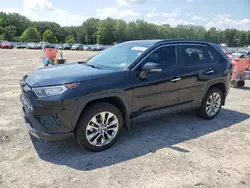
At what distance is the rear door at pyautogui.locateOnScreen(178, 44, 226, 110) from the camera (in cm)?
458

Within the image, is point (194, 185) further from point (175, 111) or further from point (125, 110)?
point (175, 111)

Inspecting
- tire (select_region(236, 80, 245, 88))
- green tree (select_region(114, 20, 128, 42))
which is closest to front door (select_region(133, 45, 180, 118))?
tire (select_region(236, 80, 245, 88))

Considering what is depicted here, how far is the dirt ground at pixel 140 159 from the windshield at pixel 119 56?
1.36 metres

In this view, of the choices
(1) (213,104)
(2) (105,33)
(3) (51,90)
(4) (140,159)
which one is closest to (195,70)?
(1) (213,104)

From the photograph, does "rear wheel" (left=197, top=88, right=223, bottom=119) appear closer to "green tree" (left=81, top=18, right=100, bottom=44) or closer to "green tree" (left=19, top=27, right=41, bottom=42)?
"green tree" (left=19, top=27, right=41, bottom=42)

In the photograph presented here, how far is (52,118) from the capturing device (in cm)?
324

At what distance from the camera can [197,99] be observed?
4945mm

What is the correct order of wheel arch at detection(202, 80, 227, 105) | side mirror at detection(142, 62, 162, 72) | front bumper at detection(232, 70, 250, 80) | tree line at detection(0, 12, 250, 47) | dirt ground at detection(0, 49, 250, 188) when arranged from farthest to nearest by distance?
1. tree line at detection(0, 12, 250, 47)
2. front bumper at detection(232, 70, 250, 80)
3. wheel arch at detection(202, 80, 227, 105)
4. side mirror at detection(142, 62, 162, 72)
5. dirt ground at detection(0, 49, 250, 188)

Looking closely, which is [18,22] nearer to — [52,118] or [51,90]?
[51,90]

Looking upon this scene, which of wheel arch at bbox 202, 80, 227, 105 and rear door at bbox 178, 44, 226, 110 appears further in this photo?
wheel arch at bbox 202, 80, 227, 105

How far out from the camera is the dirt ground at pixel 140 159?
120 inches

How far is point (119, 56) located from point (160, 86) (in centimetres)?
95

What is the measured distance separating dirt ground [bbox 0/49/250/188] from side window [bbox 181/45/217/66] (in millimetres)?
1374

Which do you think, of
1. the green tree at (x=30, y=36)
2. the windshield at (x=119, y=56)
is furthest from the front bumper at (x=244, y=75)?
the green tree at (x=30, y=36)
